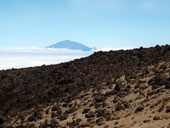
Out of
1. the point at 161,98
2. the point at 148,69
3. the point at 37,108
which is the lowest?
the point at 37,108

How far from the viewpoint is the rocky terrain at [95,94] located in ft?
72.6

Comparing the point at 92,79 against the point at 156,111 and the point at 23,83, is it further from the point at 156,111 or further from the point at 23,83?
the point at 156,111

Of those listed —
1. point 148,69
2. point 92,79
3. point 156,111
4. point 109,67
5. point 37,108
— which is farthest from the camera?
point 109,67

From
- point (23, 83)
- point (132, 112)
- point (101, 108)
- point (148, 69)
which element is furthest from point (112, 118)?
point (23, 83)

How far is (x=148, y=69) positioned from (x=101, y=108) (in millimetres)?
12019

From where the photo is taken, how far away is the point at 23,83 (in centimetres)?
4488

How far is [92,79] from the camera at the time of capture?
126 ft

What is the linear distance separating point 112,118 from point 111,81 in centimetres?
1229

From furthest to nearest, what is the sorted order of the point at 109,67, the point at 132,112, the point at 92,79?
the point at 109,67, the point at 92,79, the point at 132,112

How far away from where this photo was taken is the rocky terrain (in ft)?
72.6

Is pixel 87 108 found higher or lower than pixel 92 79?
lower

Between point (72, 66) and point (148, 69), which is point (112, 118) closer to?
point (148, 69)

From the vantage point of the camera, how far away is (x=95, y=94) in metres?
30.9

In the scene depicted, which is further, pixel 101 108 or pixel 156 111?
pixel 101 108
